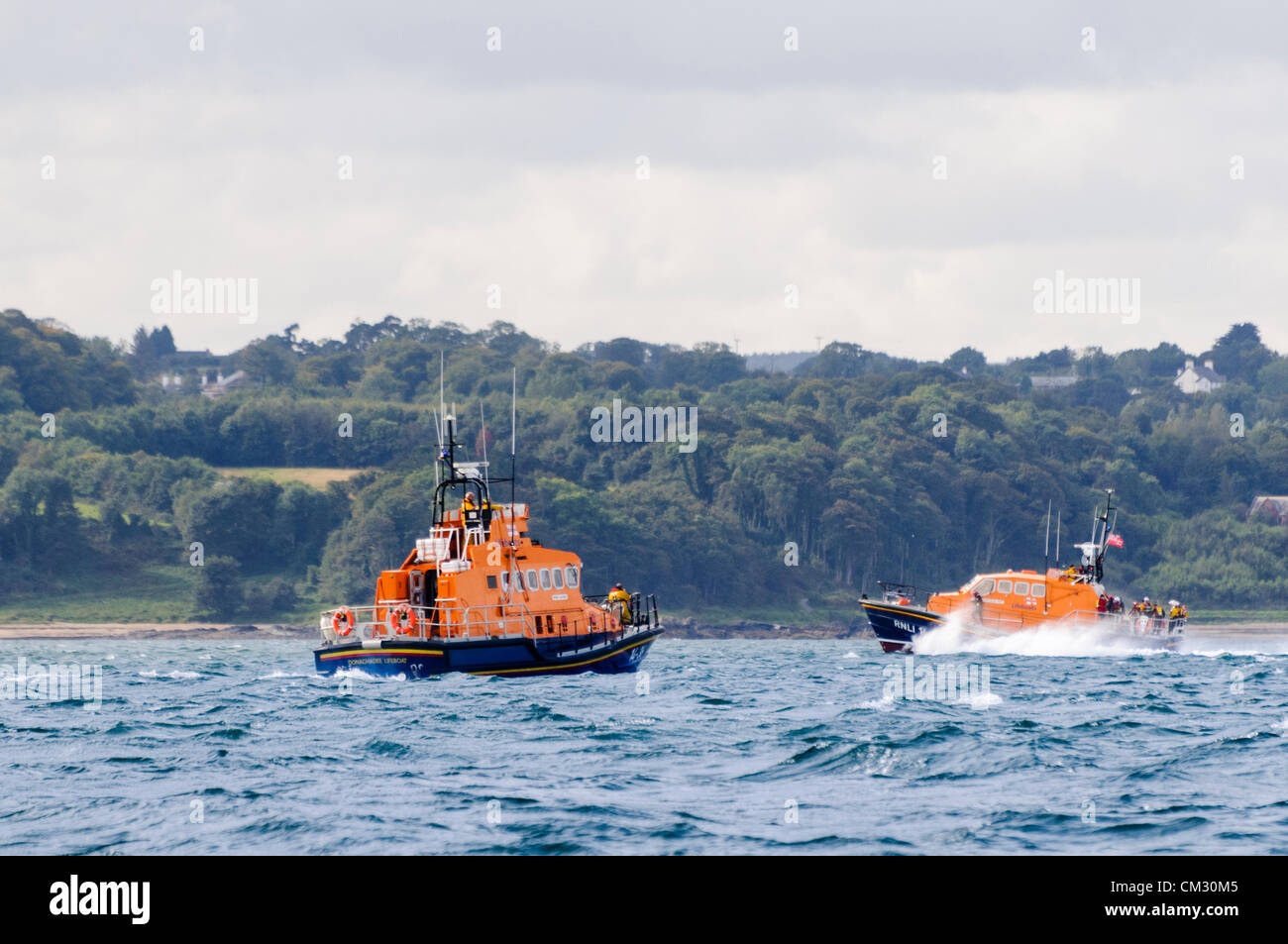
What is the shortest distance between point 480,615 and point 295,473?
349 feet

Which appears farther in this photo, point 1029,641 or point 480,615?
point 1029,641

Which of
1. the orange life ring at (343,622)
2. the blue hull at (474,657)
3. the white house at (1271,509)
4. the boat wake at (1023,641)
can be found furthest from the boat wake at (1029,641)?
the white house at (1271,509)

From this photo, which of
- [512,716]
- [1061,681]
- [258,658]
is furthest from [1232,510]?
[512,716]

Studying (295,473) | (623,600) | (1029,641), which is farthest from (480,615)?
(295,473)

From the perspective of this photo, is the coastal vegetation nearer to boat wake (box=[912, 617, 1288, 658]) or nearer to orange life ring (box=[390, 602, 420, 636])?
boat wake (box=[912, 617, 1288, 658])

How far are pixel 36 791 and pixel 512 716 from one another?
9.73 meters

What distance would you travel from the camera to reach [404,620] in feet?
124

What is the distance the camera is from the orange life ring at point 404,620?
123 feet

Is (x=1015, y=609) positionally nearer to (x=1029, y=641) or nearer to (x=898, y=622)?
(x=1029, y=641)

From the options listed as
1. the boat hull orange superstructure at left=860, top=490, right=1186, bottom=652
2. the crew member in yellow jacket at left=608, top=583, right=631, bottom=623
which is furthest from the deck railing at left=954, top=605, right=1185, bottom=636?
the crew member in yellow jacket at left=608, top=583, right=631, bottom=623

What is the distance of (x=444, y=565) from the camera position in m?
38.4

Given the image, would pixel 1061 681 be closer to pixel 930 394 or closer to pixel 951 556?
pixel 951 556
